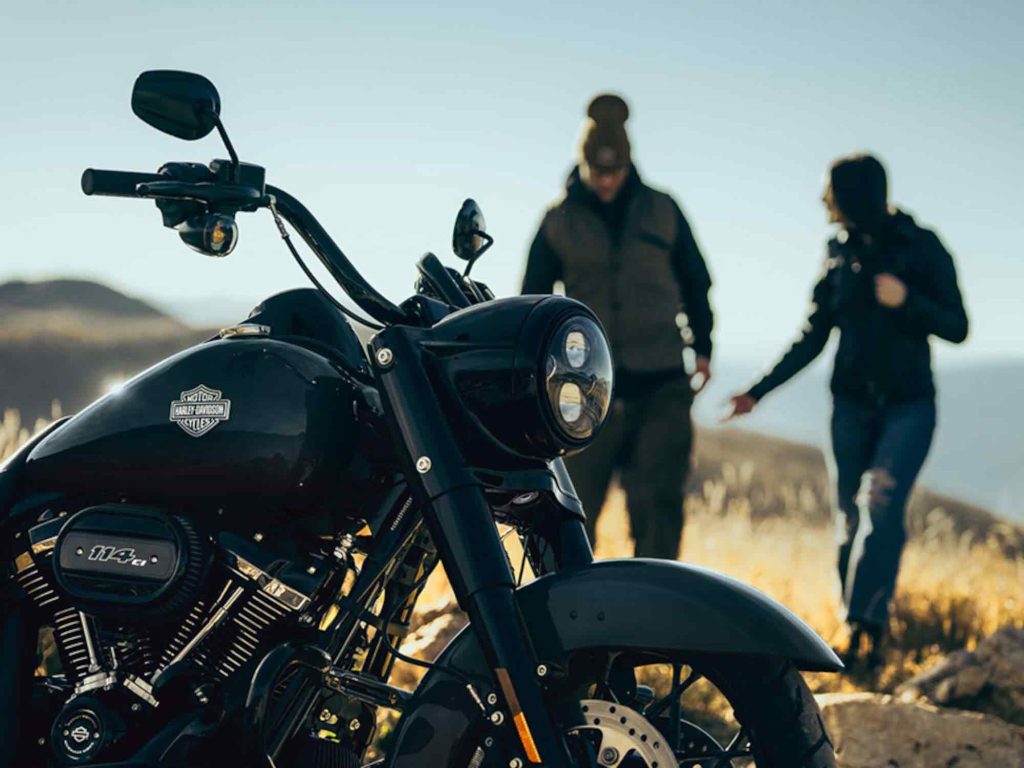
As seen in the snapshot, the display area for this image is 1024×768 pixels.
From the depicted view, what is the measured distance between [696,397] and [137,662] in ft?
13.0

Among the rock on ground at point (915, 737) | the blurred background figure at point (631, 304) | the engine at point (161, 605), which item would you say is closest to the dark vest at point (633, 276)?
the blurred background figure at point (631, 304)

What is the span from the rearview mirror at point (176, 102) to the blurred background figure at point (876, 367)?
12.6 ft

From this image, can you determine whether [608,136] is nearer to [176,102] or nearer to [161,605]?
[176,102]

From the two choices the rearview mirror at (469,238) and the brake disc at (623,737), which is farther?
the rearview mirror at (469,238)

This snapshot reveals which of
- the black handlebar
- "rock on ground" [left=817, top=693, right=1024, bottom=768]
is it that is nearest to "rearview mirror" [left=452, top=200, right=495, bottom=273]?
the black handlebar

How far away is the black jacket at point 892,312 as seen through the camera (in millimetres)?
5562

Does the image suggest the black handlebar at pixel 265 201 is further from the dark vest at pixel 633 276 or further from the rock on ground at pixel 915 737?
the dark vest at pixel 633 276

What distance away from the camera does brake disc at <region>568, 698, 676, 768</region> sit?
6.91ft

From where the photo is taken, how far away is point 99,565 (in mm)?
2438

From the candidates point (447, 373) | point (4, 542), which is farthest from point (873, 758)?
point (4, 542)

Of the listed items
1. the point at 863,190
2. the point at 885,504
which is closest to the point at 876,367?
the point at 885,504

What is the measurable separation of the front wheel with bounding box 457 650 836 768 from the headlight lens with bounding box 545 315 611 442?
0.39 metres

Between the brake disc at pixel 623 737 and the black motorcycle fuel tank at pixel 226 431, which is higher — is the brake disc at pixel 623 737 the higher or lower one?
the lower one

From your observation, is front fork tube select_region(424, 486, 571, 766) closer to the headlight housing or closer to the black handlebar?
the headlight housing
